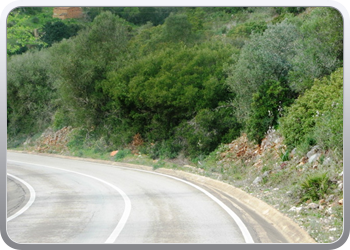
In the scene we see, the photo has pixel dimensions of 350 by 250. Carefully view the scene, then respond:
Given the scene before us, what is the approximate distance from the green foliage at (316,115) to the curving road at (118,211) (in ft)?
10.8

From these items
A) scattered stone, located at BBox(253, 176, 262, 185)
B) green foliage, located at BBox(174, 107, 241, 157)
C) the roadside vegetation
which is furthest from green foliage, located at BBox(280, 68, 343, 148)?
green foliage, located at BBox(174, 107, 241, 157)

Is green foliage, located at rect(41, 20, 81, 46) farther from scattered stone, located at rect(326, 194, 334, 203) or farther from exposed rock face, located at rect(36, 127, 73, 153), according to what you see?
scattered stone, located at rect(326, 194, 334, 203)

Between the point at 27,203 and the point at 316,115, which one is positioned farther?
the point at 316,115

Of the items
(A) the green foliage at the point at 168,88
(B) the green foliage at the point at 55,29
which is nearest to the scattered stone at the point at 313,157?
(B) the green foliage at the point at 55,29

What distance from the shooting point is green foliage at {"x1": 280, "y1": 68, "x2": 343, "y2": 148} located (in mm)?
11492

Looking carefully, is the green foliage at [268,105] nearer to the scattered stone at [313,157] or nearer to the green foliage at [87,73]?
the scattered stone at [313,157]

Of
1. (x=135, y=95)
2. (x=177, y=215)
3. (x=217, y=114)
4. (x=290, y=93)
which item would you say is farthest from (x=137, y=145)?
(x=177, y=215)

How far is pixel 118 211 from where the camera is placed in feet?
31.5

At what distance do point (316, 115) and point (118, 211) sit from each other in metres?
7.03

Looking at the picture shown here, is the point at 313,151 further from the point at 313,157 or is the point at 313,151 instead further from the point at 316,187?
the point at 316,187

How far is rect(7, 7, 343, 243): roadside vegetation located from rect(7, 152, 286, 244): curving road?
1.38 meters

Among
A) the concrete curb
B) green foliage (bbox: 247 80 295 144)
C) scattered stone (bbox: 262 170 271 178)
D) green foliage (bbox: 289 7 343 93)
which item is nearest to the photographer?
the concrete curb

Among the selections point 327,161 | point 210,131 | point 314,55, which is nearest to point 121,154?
point 210,131

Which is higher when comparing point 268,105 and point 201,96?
point 201,96
